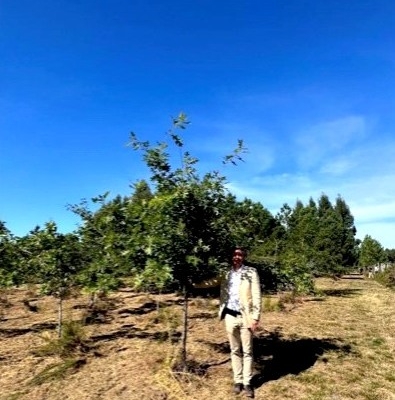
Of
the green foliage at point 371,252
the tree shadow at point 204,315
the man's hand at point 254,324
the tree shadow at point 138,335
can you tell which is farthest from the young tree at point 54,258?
the green foliage at point 371,252

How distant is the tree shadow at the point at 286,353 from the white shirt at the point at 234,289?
1.77 m

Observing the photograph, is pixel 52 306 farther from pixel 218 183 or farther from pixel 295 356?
pixel 218 183

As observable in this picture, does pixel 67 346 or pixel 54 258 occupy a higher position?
pixel 54 258

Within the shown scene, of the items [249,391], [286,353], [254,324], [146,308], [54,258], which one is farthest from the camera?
[146,308]

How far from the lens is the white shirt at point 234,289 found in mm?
8094

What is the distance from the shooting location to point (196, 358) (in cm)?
1038

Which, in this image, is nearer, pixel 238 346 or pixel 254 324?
pixel 254 324

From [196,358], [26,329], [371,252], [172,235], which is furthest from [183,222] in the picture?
[371,252]

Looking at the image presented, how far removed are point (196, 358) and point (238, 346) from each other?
2.57 metres

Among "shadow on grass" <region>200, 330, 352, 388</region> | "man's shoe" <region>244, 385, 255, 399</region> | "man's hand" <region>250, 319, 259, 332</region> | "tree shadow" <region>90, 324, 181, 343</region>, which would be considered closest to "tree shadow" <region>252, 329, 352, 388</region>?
"shadow on grass" <region>200, 330, 352, 388</region>

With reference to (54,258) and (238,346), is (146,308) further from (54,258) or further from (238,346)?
(238,346)

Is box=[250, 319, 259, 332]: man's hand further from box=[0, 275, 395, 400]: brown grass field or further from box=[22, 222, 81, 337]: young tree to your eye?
box=[22, 222, 81, 337]: young tree

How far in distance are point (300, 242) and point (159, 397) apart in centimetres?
1881

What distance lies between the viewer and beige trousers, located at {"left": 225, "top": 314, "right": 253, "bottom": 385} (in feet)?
25.9
